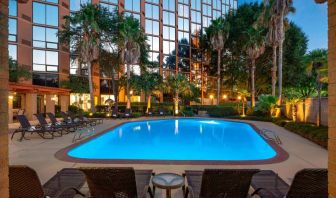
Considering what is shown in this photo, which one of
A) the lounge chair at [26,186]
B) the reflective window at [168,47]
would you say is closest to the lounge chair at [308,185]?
the lounge chair at [26,186]

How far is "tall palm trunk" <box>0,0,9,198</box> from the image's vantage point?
1718mm

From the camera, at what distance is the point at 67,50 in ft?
95.7

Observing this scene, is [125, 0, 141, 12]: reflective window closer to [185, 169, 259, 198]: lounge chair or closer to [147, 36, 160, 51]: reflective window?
[147, 36, 160, 51]: reflective window

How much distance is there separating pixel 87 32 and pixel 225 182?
24.6 metres

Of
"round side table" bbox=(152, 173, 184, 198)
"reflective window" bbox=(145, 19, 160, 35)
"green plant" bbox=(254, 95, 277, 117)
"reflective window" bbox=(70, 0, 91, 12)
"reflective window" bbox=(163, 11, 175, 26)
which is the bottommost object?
"round side table" bbox=(152, 173, 184, 198)

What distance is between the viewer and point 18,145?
29.5 feet

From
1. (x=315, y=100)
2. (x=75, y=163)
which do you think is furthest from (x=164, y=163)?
(x=315, y=100)

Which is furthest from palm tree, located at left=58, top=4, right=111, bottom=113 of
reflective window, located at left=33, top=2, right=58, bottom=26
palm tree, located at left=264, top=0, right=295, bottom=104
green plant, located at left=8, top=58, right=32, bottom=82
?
palm tree, located at left=264, top=0, right=295, bottom=104

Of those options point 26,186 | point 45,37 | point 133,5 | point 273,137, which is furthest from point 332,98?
point 133,5

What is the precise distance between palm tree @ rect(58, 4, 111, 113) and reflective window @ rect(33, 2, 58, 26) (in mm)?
1687

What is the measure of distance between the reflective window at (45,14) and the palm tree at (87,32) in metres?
1.69

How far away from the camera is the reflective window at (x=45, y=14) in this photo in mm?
26734

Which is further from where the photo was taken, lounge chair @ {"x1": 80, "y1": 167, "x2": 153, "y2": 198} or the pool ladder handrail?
the pool ladder handrail

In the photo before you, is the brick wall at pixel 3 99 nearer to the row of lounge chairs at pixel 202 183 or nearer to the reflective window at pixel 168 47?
the row of lounge chairs at pixel 202 183
